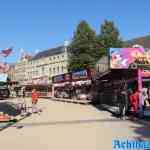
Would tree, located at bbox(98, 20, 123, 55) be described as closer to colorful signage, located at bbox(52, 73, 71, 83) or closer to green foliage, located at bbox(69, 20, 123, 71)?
green foliage, located at bbox(69, 20, 123, 71)

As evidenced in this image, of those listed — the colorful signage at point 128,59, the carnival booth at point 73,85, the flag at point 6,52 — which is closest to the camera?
the colorful signage at point 128,59

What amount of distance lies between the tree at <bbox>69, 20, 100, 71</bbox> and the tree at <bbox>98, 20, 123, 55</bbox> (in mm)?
961

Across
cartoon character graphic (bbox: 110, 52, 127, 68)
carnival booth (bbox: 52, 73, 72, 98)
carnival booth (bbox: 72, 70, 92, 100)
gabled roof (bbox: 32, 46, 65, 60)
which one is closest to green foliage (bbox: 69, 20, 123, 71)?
carnival booth (bbox: 52, 73, 72, 98)

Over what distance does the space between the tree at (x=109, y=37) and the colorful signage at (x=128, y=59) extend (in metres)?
43.1

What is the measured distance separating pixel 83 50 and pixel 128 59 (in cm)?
4438

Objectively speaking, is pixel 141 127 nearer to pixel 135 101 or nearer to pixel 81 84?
pixel 135 101

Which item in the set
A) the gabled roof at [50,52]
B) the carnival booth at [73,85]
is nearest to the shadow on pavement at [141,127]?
the carnival booth at [73,85]

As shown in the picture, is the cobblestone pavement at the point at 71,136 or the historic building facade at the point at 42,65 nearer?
the cobblestone pavement at the point at 71,136

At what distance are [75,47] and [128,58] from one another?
44.6 metres

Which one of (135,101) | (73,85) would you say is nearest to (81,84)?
(73,85)

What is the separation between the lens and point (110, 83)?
38.6 metres

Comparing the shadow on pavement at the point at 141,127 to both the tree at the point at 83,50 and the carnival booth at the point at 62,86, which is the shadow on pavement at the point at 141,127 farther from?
the carnival booth at the point at 62,86

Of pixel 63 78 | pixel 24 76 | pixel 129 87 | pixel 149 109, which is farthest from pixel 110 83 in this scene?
pixel 24 76

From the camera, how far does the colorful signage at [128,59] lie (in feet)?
82.8
